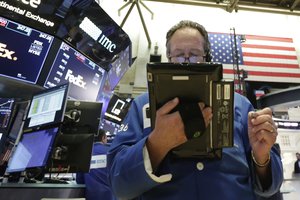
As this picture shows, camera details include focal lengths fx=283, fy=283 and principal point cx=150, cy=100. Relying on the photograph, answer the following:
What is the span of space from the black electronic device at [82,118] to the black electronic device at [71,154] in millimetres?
148

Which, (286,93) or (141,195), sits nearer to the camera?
(141,195)

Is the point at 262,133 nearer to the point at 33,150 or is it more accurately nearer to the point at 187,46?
the point at 187,46

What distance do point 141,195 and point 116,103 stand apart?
4358 millimetres


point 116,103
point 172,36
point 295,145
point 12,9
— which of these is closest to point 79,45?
point 12,9

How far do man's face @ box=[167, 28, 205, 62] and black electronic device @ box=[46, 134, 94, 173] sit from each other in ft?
3.36

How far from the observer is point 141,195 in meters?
0.96

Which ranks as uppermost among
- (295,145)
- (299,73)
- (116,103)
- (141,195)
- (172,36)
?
(299,73)

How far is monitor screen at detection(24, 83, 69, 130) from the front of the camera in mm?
1816

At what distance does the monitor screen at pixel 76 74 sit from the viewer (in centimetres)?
347

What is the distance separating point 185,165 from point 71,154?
3.81 ft

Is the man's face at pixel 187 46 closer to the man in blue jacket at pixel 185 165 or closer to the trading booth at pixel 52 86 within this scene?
the man in blue jacket at pixel 185 165

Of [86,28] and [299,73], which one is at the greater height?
[299,73]

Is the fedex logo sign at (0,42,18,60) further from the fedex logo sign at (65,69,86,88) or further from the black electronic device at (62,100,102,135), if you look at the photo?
the black electronic device at (62,100,102,135)

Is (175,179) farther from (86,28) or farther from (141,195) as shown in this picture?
(86,28)
